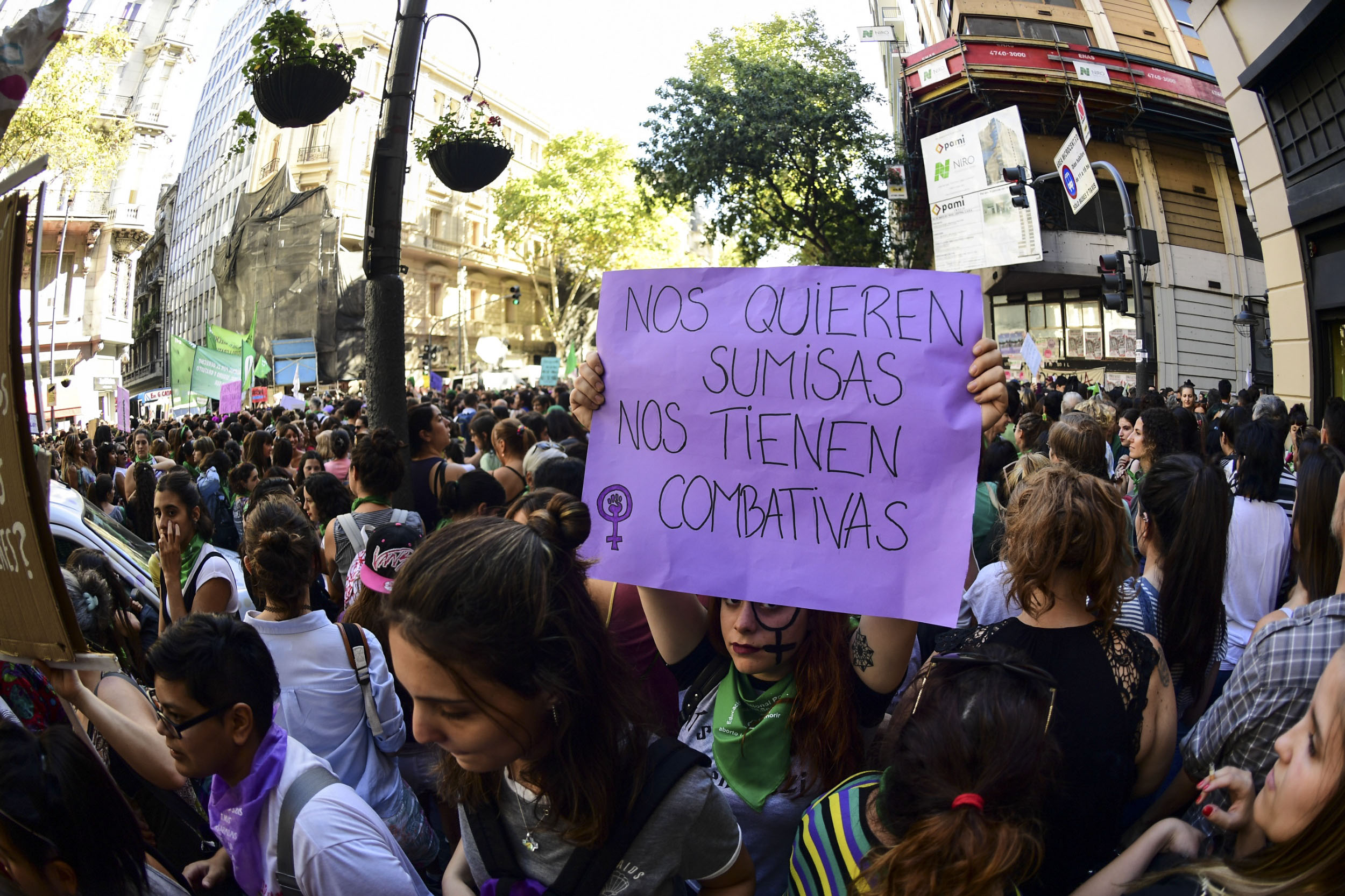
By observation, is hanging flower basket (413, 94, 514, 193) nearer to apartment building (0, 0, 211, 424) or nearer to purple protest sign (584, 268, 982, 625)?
purple protest sign (584, 268, 982, 625)

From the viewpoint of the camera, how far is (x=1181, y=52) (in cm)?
2767

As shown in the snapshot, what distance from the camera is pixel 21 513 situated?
1.54 m

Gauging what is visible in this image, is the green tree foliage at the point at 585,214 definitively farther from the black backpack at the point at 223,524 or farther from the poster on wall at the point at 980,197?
the black backpack at the point at 223,524

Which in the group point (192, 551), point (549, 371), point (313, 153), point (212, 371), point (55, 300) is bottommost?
point (192, 551)

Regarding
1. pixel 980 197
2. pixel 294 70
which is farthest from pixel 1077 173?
pixel 294 70

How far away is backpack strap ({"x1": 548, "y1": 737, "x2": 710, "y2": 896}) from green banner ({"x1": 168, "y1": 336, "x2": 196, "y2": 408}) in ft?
41.1

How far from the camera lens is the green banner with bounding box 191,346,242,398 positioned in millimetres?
12312

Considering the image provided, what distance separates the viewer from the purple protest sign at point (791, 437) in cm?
213

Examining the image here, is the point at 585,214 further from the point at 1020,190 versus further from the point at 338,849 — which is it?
the point at 338,849

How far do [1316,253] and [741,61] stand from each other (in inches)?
833

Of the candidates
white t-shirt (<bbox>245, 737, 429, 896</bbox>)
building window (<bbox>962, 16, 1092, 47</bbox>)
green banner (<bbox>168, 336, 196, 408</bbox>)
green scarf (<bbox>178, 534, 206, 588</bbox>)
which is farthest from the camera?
building window (<bbox>962, 16, 1092, 47</bbox>)

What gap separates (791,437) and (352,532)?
2930mm

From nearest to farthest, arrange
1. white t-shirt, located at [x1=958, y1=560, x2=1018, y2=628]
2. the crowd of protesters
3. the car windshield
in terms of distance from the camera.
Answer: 1. the crowd of protesters
2. white t-shirt, located at [x1=958, y1=560, x2=1018, y2=628]
3. the car windshield

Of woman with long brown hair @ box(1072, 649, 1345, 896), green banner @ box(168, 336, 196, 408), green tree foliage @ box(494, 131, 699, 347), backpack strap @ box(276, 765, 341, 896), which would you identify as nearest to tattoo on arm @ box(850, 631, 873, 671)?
woman with long brown hair @ box(1072, 649, 1345, 896)
